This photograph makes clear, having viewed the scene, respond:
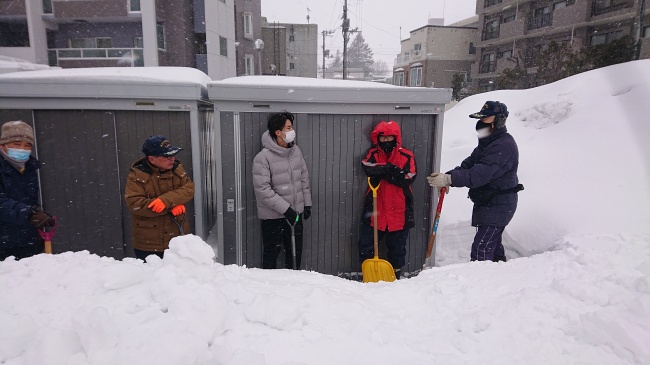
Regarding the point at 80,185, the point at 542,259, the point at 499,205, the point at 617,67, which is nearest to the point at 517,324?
the point at 542,259

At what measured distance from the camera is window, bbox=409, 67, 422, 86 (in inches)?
1387

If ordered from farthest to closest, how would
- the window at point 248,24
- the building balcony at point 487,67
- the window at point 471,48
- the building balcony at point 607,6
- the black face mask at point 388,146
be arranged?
the window at point 471,48 < the window at point 248,24 < the building balcony at point 487,67 < the building balcony at point 607,6 < the black face mask at point 388,146

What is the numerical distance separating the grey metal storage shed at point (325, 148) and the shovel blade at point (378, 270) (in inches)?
15.4

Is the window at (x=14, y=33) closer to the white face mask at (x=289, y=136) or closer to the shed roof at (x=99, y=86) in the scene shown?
the shed roof at (x=99, y=86)

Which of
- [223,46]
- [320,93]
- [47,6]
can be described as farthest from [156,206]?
[223,46]

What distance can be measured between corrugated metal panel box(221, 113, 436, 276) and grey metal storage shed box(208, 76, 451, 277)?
0.01 metres

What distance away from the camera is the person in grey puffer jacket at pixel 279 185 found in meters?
4.02

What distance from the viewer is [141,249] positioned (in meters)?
3.74

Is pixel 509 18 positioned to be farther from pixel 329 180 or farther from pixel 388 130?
pixel 329 180

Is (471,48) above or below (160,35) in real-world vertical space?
above

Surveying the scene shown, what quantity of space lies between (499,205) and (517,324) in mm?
2301

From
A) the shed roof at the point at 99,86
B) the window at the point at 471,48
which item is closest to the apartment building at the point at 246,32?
the window at the point at 471,48

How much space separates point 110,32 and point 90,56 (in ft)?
5.76

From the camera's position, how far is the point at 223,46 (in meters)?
22.9
